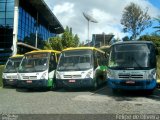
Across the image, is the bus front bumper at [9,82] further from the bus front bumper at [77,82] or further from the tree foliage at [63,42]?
the tree foliage at [63,42]

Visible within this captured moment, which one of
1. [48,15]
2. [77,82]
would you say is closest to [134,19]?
[48,15]

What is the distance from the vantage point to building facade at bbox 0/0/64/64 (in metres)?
37.7

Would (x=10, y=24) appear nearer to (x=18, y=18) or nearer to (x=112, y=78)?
(x=18, y=18)

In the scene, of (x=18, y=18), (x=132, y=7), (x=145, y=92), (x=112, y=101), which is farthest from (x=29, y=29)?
(x=112, y=101)

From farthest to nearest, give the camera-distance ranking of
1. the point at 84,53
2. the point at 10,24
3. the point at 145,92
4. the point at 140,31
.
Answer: the point at 140,31
the point at 10,24
the point at 84,53
the point at 145,92

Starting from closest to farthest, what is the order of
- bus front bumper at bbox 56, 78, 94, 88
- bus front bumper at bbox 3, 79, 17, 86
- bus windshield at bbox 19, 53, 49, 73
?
bus front bumper at bbox 56, 78, 94, 88, bus windshield at bbox 19, 53, 49, 73, bus front bumper at bbox 3, 79, 17, 86

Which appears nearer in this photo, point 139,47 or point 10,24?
point 139,47

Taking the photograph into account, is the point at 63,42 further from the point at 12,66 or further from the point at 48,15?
the point at 12,66

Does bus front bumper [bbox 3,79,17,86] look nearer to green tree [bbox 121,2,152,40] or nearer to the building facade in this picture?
the building facade

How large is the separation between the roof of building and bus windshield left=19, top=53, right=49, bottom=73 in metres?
20.0

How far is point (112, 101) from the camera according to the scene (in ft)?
50.9

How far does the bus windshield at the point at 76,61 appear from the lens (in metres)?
20.0

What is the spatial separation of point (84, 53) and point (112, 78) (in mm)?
3373

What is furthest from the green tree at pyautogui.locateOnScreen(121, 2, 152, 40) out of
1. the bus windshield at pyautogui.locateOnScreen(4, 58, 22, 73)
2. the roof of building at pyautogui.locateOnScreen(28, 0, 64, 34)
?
the bus windshield at pyautogui.locateOnScreen(4, 58, 22, 73)
